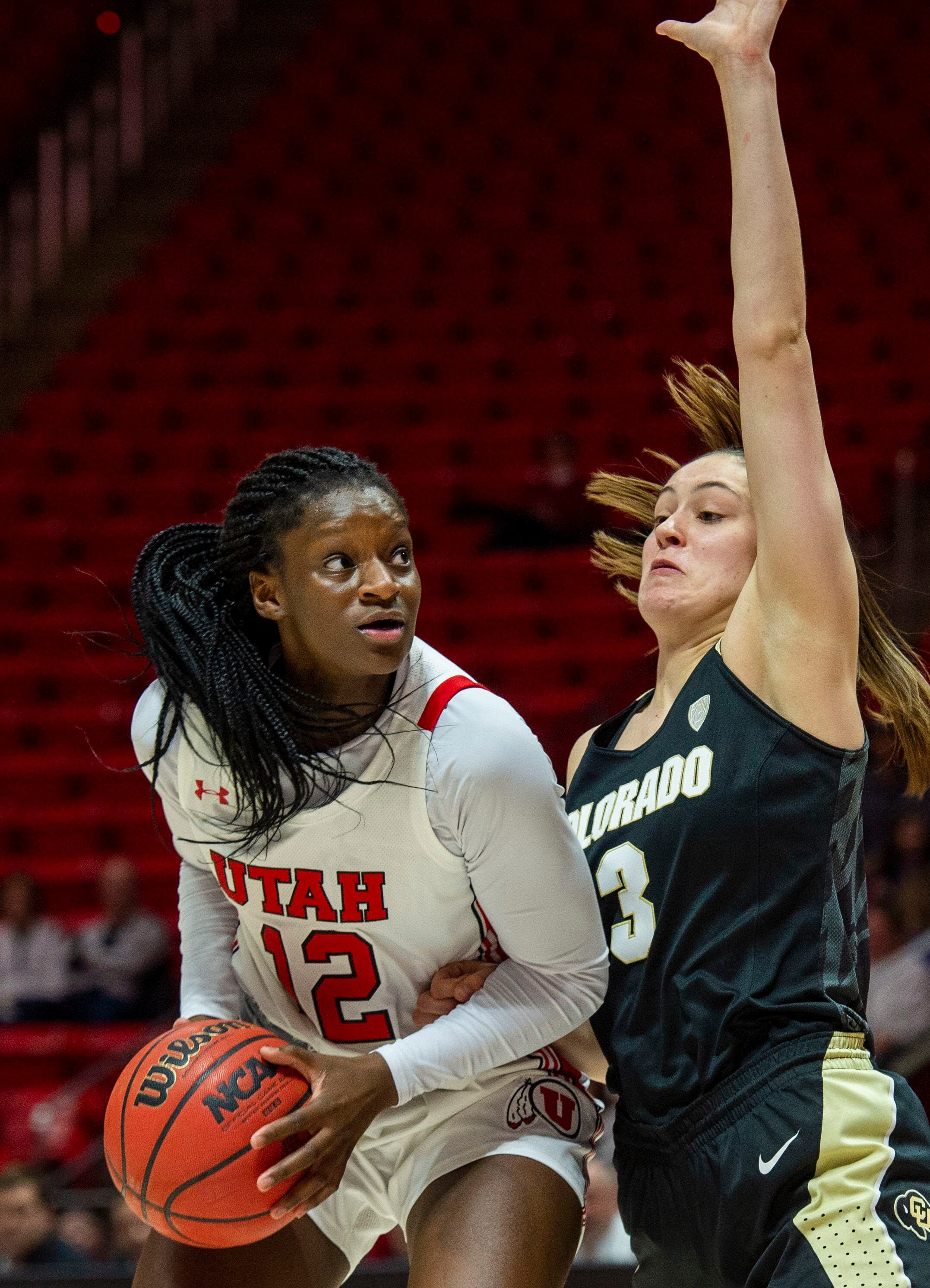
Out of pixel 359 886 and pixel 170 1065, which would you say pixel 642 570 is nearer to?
pixel 359 886

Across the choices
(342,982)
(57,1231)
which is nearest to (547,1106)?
(342,982)

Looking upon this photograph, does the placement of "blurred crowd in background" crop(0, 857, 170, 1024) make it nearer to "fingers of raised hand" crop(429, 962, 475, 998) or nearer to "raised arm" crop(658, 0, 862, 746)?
"fingers of raised hand" crop(429, 962, 475, 998)

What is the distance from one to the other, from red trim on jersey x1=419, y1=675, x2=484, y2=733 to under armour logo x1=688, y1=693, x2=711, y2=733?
0.34 m

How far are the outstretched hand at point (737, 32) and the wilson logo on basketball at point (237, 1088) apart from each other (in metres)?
1.51

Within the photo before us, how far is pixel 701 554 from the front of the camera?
94.0 inches

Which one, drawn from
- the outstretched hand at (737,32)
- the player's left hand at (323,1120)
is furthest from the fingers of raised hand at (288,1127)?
the outstretched hand at (737,32)

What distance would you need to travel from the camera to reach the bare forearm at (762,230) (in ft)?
6.66

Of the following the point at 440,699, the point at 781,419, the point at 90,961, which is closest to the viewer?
the point at 781,419

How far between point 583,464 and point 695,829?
225 inches

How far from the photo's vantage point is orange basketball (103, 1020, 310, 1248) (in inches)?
76.3

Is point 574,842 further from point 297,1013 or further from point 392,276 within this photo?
point 392,276

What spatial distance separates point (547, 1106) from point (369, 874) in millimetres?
453

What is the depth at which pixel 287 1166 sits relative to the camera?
1.91 metres

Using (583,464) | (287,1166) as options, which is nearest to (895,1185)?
(287,1166)
